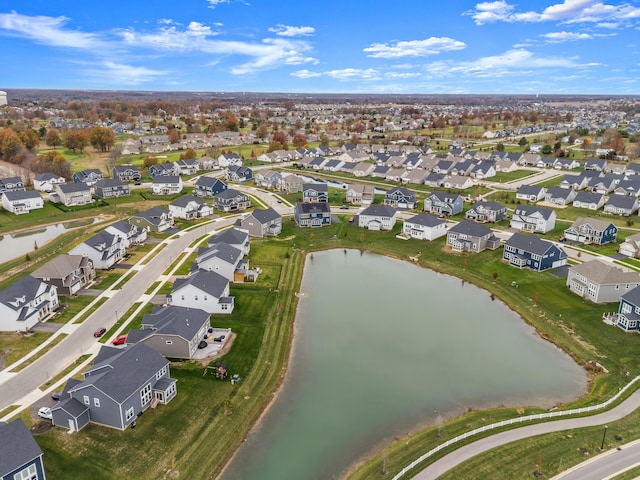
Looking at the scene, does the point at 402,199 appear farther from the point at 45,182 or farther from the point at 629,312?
the point at 45,182

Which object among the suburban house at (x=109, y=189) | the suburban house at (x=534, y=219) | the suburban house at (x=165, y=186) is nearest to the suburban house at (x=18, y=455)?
the suburban house at (x=534, y=219)

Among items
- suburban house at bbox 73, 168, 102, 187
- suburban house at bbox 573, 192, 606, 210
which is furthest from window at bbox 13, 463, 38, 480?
suburban house at bbox 573, 192, 606, 210

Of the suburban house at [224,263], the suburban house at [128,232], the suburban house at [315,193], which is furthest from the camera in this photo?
the suburban house at [315,193]

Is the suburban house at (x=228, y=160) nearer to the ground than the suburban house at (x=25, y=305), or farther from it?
farther from it

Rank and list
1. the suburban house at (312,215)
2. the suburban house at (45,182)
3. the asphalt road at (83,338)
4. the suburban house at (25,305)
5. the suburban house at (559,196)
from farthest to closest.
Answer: the suburban house at (45,182)
the suburban house at (559,196)
the suburban house at (312,215)
the suburban house at (25,305)
the asphalt road at (83,338)

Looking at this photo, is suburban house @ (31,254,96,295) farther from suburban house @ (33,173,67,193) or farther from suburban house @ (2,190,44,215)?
suburban house @ (33,173,67,193)

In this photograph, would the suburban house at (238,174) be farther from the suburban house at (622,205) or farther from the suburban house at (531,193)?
the suburban house at (622,205)

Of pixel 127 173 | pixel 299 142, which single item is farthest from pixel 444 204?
pixel 299 142
